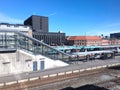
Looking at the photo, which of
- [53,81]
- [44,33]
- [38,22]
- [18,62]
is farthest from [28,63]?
[38,22]

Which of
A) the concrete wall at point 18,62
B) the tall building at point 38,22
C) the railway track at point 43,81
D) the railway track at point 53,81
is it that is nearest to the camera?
the railway track at point 43,81

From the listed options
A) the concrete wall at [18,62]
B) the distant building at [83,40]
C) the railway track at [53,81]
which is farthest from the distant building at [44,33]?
the railway track at [53,81]

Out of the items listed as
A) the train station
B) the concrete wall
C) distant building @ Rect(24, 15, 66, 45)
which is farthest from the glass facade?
distant building @ Rect(24, 15, 66, 45)

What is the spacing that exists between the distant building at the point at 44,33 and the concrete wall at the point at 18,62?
218ft

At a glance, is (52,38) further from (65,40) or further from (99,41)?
(99,41)

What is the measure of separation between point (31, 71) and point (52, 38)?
8017 centimetres

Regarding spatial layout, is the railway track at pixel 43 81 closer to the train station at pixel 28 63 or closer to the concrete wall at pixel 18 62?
the train station at pixel 28 63

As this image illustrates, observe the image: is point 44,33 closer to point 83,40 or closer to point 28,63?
point 83,40

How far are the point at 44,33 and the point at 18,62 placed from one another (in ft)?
255

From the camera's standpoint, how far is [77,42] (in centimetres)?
12438

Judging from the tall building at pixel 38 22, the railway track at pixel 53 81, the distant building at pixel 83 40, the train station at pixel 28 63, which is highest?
the tall building at pixel 38 22

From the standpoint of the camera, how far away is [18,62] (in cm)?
3011

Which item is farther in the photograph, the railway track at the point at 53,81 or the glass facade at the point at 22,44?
the glass facade at the point at 22,44

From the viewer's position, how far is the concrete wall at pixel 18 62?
28.6 metres
